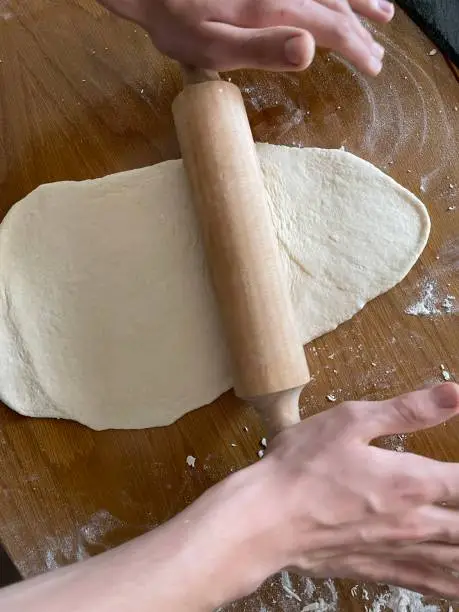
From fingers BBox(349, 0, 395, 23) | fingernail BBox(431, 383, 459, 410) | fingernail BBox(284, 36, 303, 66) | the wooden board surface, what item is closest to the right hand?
fingernail BBox(431, 383, 459, 410)

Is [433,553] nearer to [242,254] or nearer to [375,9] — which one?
[242,254]

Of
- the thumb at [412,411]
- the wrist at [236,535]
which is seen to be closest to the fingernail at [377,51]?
the thumb at [412,411]

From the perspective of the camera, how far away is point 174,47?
0.88 meters

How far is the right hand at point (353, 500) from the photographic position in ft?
2.28

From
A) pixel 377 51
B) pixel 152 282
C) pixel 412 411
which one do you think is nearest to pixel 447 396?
pixel 412 411

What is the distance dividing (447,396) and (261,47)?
508 mm

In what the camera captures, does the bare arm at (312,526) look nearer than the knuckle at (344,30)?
Yes

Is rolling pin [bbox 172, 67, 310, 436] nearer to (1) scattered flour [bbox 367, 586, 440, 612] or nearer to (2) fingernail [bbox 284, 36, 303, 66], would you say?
(2) fingernail [bbox 284, 36, 303, 66]

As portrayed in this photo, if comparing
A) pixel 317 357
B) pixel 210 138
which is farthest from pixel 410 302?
pixel 210 138

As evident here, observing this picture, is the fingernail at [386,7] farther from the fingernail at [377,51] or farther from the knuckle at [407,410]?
the knuckle at [407,410]

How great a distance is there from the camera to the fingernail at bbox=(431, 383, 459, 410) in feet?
2.38

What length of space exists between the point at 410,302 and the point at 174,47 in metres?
0.52

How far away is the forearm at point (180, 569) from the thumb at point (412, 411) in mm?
165

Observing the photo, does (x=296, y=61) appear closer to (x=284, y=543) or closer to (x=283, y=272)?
(x=283, y=272)
